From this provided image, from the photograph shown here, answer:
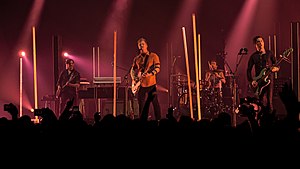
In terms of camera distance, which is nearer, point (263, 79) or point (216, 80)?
point (263, 79)

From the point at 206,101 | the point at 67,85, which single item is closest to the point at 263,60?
the point at 206,101

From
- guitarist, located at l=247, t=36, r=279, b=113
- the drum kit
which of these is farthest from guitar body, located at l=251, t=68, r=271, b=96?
the drum kit

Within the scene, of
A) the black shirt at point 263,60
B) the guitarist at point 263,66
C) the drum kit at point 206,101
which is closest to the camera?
the guitarist at point 263,66

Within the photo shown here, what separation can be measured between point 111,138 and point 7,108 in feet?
3.74

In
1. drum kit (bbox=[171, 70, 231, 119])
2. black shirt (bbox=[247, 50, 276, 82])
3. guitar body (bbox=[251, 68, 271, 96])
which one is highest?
black shirt (bbox=[247, 50, 276, 82])

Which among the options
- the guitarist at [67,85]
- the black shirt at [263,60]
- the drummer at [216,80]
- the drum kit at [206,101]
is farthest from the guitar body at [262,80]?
the guitarist at [67,85]

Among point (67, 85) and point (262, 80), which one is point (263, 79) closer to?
point (262, 80)

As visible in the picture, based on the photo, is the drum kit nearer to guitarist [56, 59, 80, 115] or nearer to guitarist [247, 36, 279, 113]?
guitarist [56, 59, 80, 115]

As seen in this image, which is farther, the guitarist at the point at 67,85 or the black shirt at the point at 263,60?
the guitarist at the point at 67,85

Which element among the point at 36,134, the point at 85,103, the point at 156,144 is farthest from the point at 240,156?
the point at 85,103

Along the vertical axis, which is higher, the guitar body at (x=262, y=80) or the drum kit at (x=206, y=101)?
the guitar body at (x=262, y=80)

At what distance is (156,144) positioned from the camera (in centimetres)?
270

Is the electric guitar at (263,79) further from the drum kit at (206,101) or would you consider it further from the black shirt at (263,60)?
the drum kit at (206,101)

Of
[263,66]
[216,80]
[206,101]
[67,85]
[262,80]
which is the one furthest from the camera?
[216,80]
